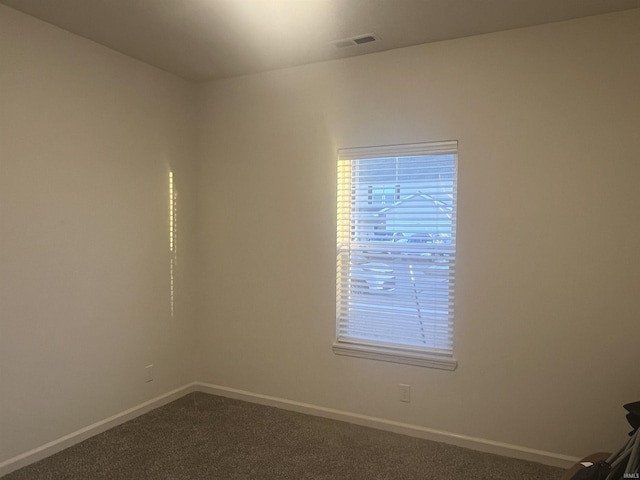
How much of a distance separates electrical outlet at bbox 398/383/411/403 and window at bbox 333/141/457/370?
18 centimetres

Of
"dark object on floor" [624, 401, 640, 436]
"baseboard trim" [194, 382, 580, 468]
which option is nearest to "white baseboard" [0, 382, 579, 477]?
"baseboard trim" [194, 382, 580, 468]

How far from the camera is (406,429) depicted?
309 cm

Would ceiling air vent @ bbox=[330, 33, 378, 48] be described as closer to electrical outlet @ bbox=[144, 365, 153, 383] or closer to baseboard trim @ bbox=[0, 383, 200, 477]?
electrical outlet @ bbox=[144, 365, 153, 383]

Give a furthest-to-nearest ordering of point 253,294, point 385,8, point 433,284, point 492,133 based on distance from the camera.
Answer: point 253,294
point 433,284
point 492,133
point 385,8

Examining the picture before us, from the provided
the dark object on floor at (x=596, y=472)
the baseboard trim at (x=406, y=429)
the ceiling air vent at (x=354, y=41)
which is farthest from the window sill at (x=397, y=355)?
the ceiling air vent at (x=354, y=41)

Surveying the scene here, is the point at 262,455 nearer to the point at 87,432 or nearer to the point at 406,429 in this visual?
the point at 406,429

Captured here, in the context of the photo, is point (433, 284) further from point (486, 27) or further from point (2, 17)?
point (2, 17)

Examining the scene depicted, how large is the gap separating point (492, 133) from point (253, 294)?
2.15 metres

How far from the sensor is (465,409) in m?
2.93

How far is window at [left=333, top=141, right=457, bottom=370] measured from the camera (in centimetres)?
299

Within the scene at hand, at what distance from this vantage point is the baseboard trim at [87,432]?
8.54ft

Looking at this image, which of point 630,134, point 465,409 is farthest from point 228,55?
point 465,409

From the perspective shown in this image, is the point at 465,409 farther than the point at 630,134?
Yes

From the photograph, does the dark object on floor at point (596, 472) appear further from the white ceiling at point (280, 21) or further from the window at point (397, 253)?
the white ceiling at point (280, 21)
